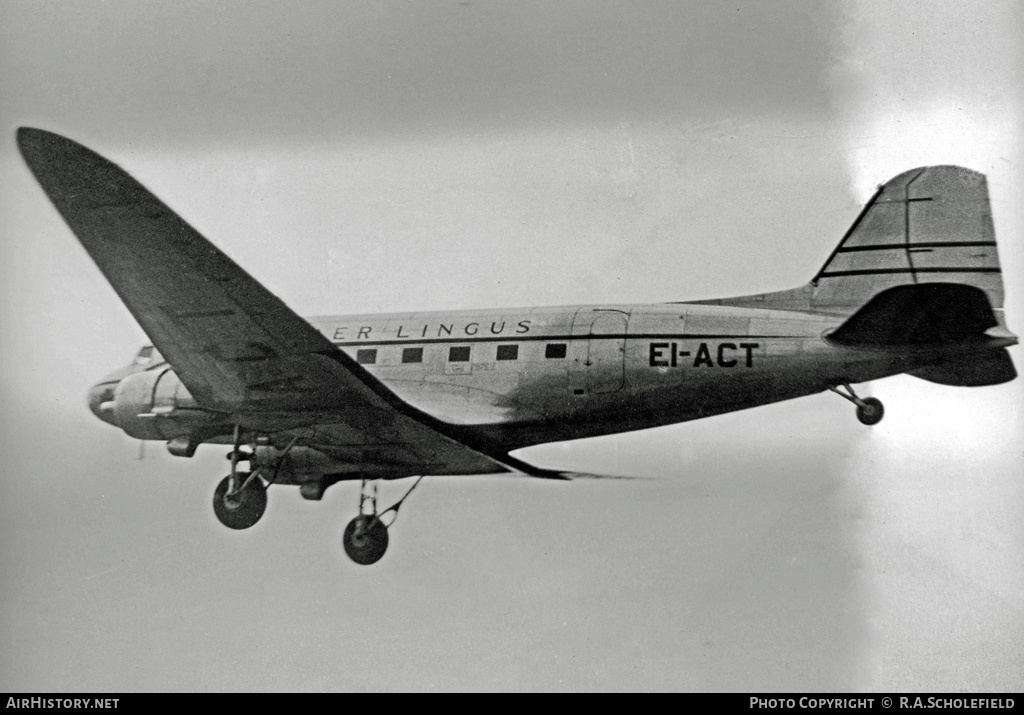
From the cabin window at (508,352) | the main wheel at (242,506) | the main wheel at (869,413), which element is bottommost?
the main wheel at (242,506)

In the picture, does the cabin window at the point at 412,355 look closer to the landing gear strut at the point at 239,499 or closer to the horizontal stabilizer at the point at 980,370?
the landing gear strut at the point at 239,499

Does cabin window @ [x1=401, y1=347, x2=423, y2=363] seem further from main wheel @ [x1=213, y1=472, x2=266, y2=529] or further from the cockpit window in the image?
the cockpit window

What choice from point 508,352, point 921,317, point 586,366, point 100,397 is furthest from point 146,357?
point 921,317

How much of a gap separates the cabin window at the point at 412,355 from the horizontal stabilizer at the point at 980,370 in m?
4.81

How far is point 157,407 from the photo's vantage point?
9.77 metres

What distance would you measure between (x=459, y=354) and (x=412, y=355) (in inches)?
21.3

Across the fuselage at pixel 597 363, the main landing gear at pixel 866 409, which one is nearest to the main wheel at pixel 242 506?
the fuselage at pixel 597 363

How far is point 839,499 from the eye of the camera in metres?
8.67

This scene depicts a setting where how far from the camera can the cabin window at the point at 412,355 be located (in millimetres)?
10141

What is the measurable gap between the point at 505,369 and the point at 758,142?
321 cm

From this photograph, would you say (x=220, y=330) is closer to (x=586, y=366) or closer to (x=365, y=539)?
(x=365, y=539)

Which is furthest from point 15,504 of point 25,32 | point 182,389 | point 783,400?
point 783,400

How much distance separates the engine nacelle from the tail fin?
20.1 ft

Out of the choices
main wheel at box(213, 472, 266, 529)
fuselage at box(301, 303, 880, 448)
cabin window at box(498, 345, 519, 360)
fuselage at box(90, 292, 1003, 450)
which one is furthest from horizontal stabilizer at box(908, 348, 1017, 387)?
main wheel at box(213, 472, 266, 529)
